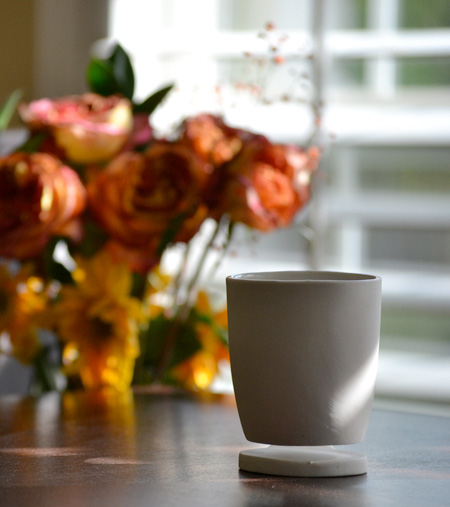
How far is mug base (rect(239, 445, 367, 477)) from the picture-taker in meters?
0.55

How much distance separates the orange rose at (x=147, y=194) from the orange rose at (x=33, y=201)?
0.12ft

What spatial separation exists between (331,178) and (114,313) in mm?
984

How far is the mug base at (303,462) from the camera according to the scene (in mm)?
550

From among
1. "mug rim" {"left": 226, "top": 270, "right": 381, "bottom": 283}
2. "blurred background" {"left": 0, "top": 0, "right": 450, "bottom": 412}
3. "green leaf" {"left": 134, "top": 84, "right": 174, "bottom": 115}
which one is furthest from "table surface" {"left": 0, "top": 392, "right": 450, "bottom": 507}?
"blurred background" {"left": 0, "top": 0, "right": 450, "bottom": 412}

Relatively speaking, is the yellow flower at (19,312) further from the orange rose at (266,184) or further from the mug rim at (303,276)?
the mug rim at (303,276)

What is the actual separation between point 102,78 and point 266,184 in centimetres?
29

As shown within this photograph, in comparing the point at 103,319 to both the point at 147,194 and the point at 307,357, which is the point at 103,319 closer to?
the point at 147,194

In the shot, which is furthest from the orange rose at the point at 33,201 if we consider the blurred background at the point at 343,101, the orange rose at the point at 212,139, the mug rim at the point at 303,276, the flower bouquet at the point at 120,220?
the blurred background at the point at 343,101

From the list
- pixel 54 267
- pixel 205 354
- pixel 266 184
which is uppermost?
pixel 266 184

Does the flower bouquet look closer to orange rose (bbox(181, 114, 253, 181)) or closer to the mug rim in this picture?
orange rose (bbox(181, 114, 253, 181))

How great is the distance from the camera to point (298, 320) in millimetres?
541

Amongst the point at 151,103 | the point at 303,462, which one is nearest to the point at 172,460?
the point at 303,462

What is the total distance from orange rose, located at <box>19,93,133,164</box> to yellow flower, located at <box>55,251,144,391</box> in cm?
Result: 13

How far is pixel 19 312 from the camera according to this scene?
1.07 m
